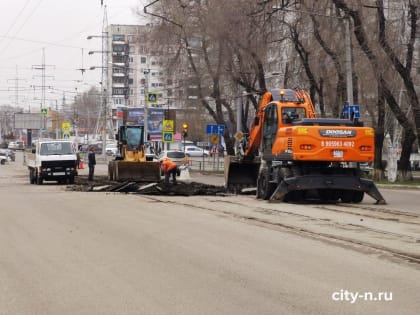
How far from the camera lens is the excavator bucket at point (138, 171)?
32.7 meters

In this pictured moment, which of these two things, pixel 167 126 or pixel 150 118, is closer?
pixel 167 126

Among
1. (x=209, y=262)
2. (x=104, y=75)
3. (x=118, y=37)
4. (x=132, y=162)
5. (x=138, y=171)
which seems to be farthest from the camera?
(x=118, y=37)

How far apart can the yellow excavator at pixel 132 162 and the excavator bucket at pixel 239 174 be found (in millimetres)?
6537

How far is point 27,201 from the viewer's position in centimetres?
2267

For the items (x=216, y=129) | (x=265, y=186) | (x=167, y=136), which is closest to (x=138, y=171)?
(x=265, y=186)

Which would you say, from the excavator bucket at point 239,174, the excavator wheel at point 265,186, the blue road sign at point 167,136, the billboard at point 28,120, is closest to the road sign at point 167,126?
the blue road sign at point 167,136

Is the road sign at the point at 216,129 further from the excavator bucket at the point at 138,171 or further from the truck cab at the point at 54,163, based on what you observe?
the excavator bucket at the point at 138,171

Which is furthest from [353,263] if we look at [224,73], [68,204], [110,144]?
[110,144]

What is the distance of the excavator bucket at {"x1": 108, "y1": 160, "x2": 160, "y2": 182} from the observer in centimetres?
3272

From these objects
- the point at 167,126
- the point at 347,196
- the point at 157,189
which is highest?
the point at 167,126

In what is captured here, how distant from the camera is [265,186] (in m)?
22.9

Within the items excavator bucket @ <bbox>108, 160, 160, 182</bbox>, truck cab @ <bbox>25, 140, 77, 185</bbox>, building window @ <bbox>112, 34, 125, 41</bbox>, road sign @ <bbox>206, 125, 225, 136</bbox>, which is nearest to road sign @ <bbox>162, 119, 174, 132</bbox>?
road sign @ <bbox>206, 125, 225, 136</bbox>

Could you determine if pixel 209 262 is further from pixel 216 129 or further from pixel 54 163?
pixel 216 129

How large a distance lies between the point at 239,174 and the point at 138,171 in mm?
7287
